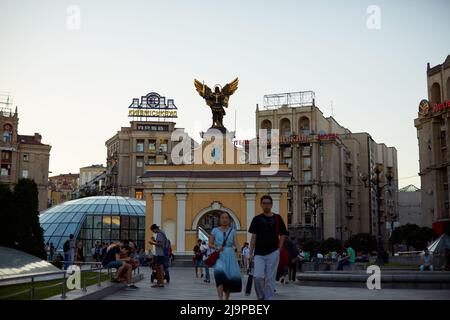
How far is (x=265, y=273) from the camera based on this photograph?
8.97m

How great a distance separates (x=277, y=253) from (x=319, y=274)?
7756mm

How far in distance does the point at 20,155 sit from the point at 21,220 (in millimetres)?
60747

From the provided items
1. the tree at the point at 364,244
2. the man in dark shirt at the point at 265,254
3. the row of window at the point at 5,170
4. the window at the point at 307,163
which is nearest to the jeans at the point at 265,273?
the man in dark shirt at the point at 265,254

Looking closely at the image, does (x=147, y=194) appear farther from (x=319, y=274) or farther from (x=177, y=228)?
(x=319, y=274)

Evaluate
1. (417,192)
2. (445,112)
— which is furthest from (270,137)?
(417,192)

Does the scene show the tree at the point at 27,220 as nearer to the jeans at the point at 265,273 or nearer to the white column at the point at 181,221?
the jeans at the point at 265,273

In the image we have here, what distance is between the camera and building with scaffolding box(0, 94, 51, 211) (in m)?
72.6

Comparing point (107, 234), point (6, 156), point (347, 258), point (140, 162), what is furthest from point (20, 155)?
point (347, 258)

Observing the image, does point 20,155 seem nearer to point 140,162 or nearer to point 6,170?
point 6,170

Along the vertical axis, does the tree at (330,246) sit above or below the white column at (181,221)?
below

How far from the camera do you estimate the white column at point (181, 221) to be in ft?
118

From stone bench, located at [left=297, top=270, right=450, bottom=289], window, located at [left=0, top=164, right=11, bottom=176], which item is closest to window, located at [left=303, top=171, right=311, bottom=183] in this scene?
window, located at [left=0, top=164, right=11, bottom=176]

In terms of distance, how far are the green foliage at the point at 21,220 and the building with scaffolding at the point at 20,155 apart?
52626 millimetres
